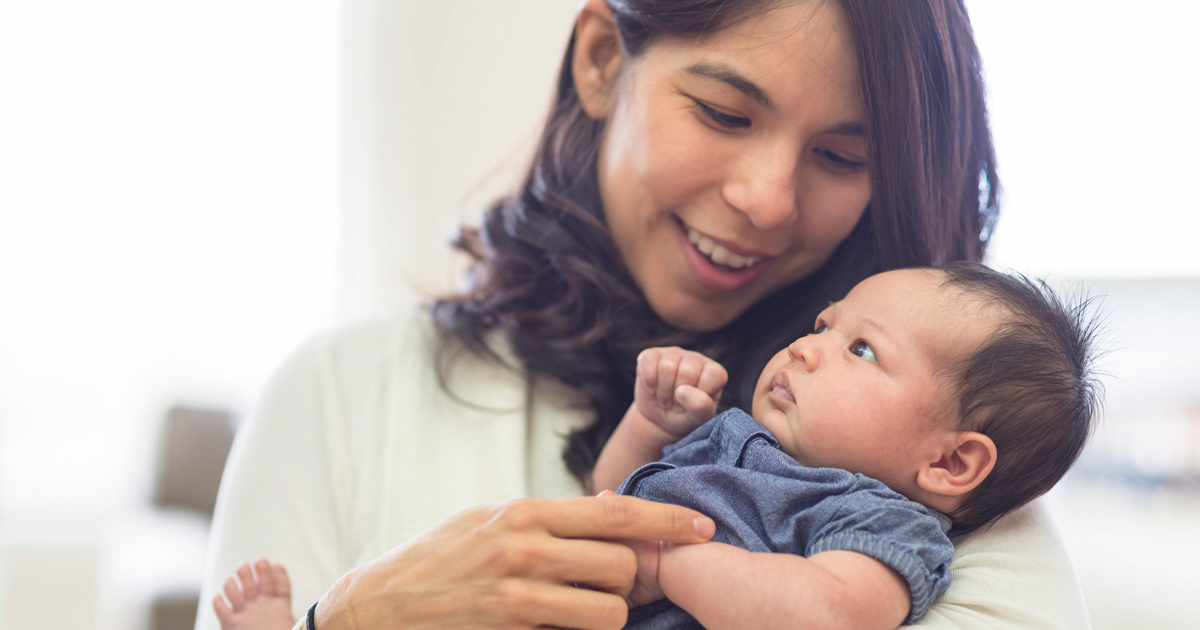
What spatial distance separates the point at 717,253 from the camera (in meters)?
1.16

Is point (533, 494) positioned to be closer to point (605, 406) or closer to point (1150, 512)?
point (605, 406)

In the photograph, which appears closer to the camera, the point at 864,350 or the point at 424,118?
the point at 864,350

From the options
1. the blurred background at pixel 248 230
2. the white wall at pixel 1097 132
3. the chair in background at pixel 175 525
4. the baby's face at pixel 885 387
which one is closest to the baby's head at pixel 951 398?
the baby's face at pixel 885 387

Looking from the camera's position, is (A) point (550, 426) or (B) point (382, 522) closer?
(B) point (382, 522)

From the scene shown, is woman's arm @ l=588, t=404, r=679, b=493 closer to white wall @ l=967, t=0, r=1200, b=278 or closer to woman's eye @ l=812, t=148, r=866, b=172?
woman's eye @ l=812, t=148, r=866, b=172

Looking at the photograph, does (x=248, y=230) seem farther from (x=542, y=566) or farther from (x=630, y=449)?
(x=542, y=566)

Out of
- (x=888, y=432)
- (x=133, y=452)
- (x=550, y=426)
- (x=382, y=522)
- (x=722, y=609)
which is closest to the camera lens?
(x=722, y=609)

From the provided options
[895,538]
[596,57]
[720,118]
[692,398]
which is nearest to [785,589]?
[895,538]

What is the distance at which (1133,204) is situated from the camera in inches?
99.9

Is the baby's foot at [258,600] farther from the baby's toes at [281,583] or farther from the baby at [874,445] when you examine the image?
the baby at [874,445]

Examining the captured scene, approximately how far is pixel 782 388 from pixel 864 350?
98 millimetres

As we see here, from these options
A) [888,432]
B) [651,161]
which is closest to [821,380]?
[888,432]

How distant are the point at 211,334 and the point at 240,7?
107 centimetres

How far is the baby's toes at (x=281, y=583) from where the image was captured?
1.06 metres
